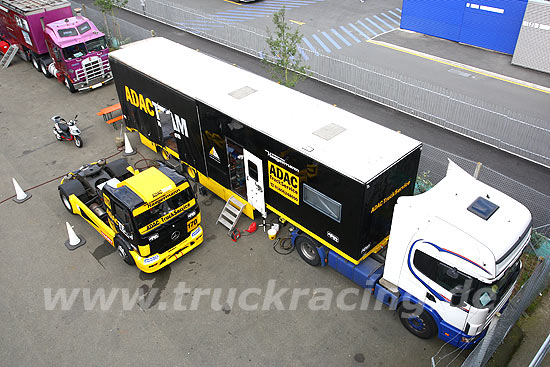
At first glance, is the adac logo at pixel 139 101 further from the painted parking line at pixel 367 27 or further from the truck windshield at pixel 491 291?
the painted parking line at pixel 367 27

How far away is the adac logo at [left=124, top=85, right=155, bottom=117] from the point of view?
50.2 feet

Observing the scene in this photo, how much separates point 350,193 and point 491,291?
11.2 ft

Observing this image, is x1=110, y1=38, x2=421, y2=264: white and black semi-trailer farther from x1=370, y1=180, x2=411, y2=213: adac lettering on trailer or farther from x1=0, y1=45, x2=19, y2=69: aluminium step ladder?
x1=0, y1=45, x2=19, y2=69: aluminium step ladder

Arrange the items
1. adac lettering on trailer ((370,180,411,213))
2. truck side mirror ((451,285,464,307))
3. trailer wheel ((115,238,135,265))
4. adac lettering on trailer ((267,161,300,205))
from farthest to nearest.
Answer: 1. trailer wheel ((115,238,135,265))
2. adac lettering on trailer ((267,161,300,205))
3. adac lettering on trailer ((370,180,411,213))
4. truck side mirror ((451,285,464,307))

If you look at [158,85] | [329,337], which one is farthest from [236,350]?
[158,85]

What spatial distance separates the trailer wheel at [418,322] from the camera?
32.5 feet

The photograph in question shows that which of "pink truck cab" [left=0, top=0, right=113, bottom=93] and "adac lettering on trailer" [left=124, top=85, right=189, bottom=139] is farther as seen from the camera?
"pink truck cab" [left=0, top=0, right=113, bottom=93]

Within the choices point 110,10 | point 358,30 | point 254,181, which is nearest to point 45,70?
point 110,10

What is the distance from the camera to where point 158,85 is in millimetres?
14156

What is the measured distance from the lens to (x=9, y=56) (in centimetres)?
2497

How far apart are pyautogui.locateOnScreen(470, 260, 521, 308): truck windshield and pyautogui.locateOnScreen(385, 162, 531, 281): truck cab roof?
269mm

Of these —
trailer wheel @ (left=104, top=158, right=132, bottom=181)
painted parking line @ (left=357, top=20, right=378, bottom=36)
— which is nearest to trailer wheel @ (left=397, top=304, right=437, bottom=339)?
trailer wheel @ (left=104, top=158, right=132, bottom=181)

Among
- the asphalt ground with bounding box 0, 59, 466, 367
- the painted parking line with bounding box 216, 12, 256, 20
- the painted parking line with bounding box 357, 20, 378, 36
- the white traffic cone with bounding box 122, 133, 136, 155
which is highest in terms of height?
the painted parking line with bounding box 216, 12, 256, 20

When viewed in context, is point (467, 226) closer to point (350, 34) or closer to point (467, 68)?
point (467, 68)
